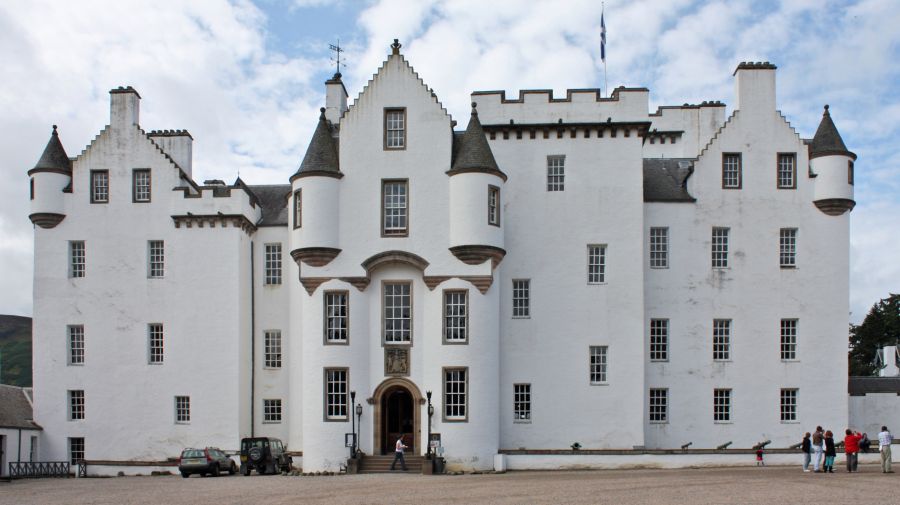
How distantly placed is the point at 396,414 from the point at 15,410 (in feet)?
54.9

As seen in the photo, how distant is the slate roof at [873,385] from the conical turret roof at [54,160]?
1487 inches

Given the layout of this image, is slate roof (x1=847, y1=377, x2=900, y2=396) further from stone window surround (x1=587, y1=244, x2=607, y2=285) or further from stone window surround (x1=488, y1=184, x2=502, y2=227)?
stone window surround (x1=488, y1=184, x2=502, y2=227)

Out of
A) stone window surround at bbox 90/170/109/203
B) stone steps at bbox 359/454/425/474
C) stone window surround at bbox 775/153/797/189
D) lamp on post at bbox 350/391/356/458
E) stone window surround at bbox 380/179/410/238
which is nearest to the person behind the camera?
stone steps at bbox 359/454/425/474

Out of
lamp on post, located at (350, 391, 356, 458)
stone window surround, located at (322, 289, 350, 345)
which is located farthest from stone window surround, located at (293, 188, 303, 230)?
lamp on post, located at (350, 391, 356, 458)

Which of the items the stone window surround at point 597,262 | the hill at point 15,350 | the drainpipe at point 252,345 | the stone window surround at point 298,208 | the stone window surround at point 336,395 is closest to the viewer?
the stone window surround at point 336,395

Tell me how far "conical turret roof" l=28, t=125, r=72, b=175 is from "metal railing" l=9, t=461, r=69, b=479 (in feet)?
40.7

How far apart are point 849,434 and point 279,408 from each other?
22.8 metres

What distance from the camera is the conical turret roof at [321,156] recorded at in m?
36.1

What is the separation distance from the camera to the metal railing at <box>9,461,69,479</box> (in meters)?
37.0

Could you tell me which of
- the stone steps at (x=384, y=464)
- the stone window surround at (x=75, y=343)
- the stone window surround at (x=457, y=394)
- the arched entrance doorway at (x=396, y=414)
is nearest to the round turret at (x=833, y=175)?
the stone window surround at (x=457, y=394)

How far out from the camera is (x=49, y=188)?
4012 centimetres

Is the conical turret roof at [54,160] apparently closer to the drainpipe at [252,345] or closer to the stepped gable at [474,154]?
the drainpipe at [252,345]

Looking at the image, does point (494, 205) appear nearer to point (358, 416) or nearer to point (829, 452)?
point (358, 416)

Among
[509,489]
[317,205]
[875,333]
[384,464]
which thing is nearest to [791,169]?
[317,205]
